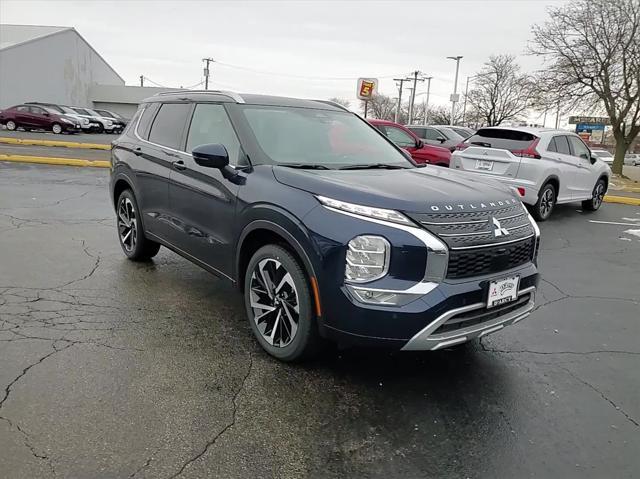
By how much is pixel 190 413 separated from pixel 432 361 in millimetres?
1755

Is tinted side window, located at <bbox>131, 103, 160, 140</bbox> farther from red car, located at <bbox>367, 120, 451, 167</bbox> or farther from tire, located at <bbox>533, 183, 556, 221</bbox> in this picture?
red car, located at <bbox>367, 120, 451, 167</bbox>

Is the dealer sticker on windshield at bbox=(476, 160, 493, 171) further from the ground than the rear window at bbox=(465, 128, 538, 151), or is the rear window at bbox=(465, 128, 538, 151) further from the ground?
the rear window at bbox=(465, 128, 538, 151)

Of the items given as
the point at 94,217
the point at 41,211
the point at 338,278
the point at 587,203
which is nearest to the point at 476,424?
the point at 338,278

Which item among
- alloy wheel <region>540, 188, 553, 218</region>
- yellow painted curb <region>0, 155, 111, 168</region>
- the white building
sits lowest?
yellow painted curb <region>0, 155, 111, 168</region>

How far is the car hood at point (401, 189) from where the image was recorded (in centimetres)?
325

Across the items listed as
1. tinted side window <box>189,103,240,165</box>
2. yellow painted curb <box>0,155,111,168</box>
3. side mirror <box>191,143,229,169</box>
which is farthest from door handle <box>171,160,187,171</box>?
yellow painted curb <box>0,155,111,168</box>

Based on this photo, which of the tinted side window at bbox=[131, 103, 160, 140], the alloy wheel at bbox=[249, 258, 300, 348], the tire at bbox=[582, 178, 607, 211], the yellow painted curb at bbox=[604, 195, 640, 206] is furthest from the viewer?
the yellow painted curb at bbox=[604, 195, 640, 206]

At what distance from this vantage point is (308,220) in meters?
3.30

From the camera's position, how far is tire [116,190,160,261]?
5.62 meters

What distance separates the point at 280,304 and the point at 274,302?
0.23 ft

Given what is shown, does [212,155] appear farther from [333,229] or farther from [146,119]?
[146,119]

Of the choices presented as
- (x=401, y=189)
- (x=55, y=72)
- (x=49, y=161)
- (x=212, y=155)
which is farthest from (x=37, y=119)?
(x=401, y=189)

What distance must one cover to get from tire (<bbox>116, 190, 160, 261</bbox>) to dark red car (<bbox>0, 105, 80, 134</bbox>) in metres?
25.0

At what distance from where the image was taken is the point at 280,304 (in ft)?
11.9
